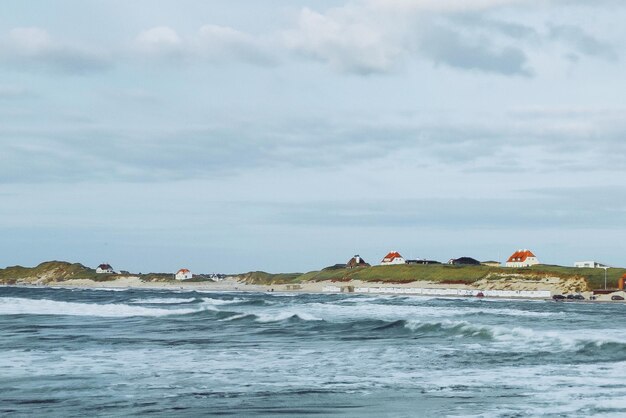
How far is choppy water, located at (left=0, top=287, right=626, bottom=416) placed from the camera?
2289 cm

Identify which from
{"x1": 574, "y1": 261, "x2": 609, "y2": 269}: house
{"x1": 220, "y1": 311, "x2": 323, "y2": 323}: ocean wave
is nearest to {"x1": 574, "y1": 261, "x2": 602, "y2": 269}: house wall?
{"x1": 574, "y1": 261, "x2": 609, "y2": 269}: house

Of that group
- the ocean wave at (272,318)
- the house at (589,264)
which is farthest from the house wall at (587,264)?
the ocean wave at (272,318)

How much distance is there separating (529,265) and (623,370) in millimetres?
170699

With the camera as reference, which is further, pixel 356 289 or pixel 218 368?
pixel 356 289

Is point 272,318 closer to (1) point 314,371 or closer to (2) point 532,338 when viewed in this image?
(2) point 532,338

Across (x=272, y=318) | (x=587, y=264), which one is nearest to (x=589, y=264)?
(x=587, y=264)

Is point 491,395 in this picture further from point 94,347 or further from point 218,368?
point 94,347

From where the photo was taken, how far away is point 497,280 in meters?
175

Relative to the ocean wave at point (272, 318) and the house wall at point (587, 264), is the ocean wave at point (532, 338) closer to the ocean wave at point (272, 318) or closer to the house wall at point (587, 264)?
the ocean wave at point (272, 318)

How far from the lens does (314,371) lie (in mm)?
31406

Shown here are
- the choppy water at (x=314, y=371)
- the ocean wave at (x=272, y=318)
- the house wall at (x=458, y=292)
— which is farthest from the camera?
the house wall at (x=458, y=292)

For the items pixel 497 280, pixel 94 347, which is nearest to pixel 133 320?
pixel 94 347

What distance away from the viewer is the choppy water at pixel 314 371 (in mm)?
22891

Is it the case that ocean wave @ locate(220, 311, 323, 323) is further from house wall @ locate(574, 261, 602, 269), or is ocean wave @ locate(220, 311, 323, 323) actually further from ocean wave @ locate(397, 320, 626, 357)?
house wall @ locate(574, 261, 602, 269)
